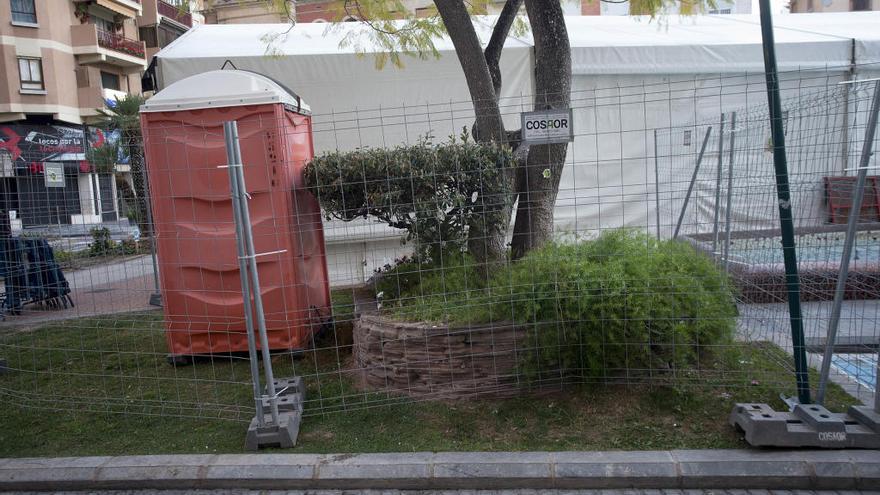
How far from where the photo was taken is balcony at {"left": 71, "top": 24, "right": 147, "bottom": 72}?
28.8 meters

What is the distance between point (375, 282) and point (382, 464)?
232cm

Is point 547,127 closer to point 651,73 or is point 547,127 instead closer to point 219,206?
point 219,206

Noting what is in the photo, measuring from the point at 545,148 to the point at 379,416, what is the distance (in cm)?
276

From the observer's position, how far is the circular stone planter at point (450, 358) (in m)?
4.70

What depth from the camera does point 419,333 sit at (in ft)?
15.6

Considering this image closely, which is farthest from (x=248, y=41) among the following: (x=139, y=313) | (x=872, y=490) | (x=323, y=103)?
(x=872, y=490)

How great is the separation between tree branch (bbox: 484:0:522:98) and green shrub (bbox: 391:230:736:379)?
2.82m

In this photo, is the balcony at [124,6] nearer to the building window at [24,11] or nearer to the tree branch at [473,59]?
the building window at [24,11]

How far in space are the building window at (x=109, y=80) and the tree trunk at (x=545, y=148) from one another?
30571mm

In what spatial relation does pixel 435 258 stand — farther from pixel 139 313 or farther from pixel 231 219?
pixel 139 313

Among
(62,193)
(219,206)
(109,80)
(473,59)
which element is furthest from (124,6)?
(473,59)

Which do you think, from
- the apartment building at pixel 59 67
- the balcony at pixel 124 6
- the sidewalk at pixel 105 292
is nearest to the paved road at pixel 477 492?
the sidewalk at pixel 105 292

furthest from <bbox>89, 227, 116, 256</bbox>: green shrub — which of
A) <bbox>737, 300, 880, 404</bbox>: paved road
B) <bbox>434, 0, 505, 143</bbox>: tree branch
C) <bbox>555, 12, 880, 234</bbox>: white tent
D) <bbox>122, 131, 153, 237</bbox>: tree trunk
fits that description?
<bbox>555, 12, 880, 234</bbox>: white tent

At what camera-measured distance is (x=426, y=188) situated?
520 cm
